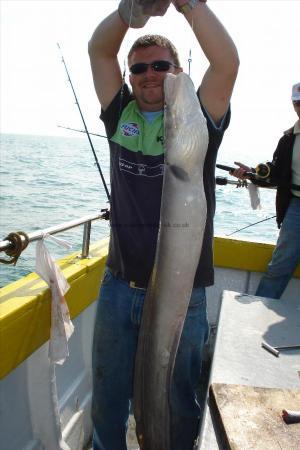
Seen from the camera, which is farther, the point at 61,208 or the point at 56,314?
the point at 61,208

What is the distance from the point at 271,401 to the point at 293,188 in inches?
115

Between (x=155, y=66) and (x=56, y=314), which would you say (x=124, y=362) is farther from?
(x=155, y=66)

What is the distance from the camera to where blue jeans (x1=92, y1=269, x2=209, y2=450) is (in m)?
2.32

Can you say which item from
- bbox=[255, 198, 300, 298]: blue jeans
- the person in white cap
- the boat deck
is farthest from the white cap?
the boat deck

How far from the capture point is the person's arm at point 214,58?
2.00 metres

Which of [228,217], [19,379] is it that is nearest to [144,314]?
[19,379]

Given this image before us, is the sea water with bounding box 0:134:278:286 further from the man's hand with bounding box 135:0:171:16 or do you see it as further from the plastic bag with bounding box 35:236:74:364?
the man's hand with bounding box 135:0:171:16

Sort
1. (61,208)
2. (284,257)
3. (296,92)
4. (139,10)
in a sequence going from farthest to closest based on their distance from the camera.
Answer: (61,208), (296,92), (284,257), (139,10)

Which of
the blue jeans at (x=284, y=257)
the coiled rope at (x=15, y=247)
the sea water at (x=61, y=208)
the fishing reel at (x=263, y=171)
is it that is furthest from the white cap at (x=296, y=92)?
the sea water at (x=61, y=208)

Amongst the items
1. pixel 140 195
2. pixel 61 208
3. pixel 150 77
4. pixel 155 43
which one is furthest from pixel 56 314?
pixel 61 208

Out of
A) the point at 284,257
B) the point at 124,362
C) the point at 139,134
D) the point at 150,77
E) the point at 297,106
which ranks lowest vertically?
the point at 124,362

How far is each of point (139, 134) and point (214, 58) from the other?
532 millimetres

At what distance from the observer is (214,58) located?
2.06m

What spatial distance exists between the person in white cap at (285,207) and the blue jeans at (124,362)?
6.33 ft
